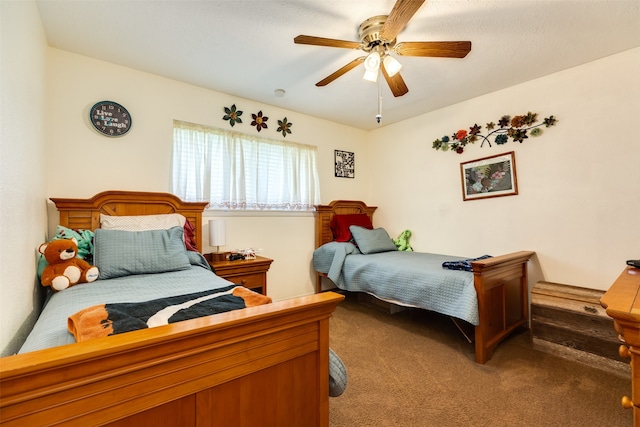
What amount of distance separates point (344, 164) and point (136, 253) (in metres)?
2.83

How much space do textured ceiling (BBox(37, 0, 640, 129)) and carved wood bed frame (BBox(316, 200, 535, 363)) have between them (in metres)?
1.65

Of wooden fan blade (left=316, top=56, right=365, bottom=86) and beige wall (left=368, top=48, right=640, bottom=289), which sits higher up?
wooden fan blade (left=316, top=56, right=365, bottom=86)

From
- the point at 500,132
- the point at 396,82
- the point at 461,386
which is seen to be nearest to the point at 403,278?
the point at 461,386

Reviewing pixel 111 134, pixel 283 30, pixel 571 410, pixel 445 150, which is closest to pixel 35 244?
pixel 111 134

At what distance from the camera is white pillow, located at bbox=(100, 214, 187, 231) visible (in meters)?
2.19

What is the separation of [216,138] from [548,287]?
3.41 metres

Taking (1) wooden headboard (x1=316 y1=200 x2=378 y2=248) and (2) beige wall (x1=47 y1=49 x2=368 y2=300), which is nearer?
(2) beige wall (x1=47 y1=49 x2=368 y2=300)

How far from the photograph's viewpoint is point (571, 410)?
1.55 metres

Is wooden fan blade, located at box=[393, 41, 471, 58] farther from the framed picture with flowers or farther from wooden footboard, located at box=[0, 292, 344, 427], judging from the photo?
wooden footboard, located at box=[0, 292, 344, 427]

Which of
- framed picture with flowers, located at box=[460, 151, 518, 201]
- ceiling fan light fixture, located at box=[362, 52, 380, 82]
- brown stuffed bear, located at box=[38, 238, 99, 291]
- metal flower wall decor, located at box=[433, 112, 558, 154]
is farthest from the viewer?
framed picture with flowers, located at box=[460, 151, 518, 201]

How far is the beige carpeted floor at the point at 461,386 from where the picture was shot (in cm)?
150

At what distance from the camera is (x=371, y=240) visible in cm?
342

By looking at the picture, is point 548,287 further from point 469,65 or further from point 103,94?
point 103,94

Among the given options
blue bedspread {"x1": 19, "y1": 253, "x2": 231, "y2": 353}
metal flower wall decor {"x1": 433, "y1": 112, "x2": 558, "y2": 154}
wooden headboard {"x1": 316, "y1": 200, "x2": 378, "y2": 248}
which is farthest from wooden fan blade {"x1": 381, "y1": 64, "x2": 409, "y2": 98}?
blue bedspread {"x1": 19, "y1": 253, "x2": 231, "y2": 353}
